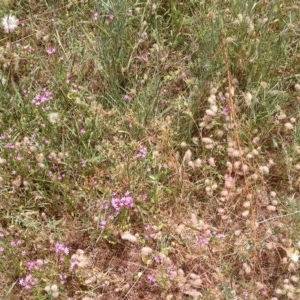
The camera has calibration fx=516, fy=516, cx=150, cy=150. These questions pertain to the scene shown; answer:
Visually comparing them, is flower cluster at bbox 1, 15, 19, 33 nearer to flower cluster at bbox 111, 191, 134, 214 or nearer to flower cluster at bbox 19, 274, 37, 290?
flower cluster at bbox 111, 191, 134, 214

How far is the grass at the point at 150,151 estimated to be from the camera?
223cm

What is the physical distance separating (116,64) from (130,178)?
2.07 feet

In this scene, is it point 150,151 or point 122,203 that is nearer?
point 122,203

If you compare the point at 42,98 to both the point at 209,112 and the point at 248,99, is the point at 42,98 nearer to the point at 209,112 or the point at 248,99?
the point at 209,112

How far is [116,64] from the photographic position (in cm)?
260

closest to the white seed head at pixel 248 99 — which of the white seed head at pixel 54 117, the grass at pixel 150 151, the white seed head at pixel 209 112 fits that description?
the grass at pixel 150 151

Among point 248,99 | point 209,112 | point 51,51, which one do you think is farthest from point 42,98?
point 248,99

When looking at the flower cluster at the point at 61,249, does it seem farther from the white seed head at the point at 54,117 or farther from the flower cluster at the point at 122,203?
the white seed head at the point at 54,117

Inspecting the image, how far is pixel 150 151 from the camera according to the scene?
7.93 feet

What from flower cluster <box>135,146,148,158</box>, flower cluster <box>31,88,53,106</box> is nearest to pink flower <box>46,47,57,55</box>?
flower cluster <box>31,88,53,106</box>

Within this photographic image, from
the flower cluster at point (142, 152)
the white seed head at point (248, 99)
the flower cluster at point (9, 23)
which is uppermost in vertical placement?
the flower cluster at point (9, 23)

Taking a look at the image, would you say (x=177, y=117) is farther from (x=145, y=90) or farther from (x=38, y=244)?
(x=38, y=244)

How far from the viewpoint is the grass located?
2229 mm

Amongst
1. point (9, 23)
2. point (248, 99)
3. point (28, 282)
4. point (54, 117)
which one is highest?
point (9, 23)
